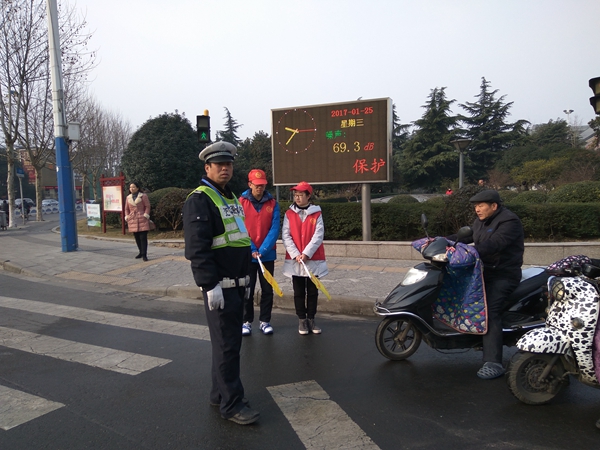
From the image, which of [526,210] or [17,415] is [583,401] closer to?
[17,415]

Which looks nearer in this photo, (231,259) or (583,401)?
(231,259)

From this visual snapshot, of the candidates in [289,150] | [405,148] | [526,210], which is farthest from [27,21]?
[405,148]

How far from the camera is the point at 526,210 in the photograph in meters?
9.97

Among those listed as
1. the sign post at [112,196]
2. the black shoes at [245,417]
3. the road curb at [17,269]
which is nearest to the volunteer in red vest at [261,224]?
the black shoes at [245,417]

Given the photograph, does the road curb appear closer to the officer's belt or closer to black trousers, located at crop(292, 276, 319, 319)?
black trousers, located at crop(292, 276, 319, 319)

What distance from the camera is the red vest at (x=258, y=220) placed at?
5.24m

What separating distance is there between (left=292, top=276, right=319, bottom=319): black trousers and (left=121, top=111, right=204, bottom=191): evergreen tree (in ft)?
54.9

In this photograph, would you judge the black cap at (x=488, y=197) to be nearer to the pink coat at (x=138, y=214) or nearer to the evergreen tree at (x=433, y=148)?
the pink coat at (x=138, y=214)

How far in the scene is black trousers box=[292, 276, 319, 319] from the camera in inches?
208

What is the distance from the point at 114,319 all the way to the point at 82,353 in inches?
54.8

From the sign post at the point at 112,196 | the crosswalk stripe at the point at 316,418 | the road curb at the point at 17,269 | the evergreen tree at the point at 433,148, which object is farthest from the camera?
the evergreen tree at the point at 433,148

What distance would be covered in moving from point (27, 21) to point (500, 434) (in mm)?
22915

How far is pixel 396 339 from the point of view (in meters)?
4.45

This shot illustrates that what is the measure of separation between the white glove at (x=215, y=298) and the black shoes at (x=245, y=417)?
0.81 metres
